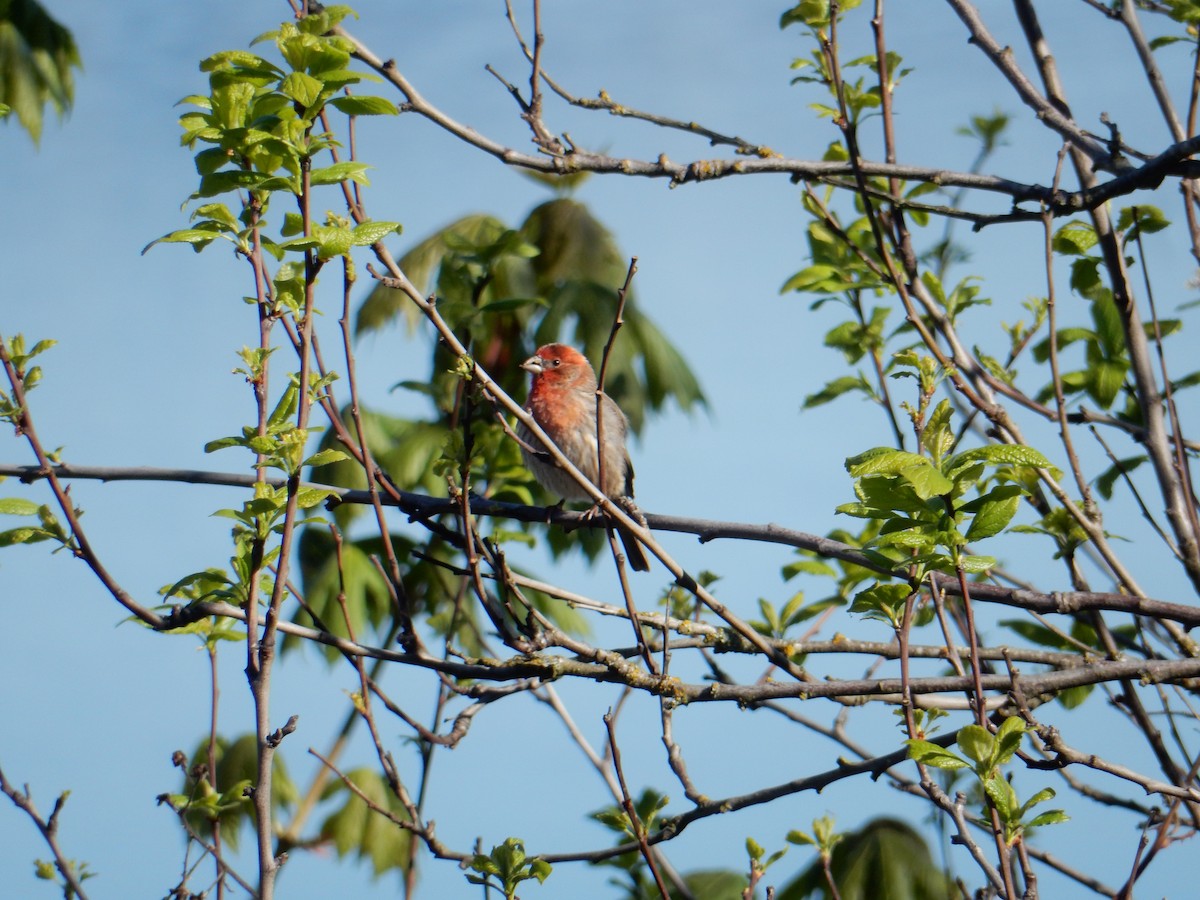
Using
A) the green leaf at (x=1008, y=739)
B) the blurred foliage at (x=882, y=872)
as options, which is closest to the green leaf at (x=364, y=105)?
the green leaf at (x=1008, y=739)

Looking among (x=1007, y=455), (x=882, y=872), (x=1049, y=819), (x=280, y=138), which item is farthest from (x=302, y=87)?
(x=882, y=872)

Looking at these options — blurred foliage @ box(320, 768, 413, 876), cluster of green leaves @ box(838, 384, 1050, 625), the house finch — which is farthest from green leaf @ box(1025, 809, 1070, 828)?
blurred foliage @ box(320, 768, 413, 876)

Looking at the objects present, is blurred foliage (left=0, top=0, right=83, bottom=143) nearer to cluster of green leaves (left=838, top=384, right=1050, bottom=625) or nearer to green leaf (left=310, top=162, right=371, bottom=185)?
green leaf (left=310, top=162, right=371, bottom=185)

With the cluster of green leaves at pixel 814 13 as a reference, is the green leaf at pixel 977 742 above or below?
below

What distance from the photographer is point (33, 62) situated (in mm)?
10391

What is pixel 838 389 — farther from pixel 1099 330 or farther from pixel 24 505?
pixel 24 505

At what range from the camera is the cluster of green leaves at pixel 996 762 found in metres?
2.49

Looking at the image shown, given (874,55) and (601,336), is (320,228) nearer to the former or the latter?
(874,55)

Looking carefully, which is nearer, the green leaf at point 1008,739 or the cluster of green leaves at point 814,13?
the green leaf at point 1008,739

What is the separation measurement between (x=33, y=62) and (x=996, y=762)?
10.7 m

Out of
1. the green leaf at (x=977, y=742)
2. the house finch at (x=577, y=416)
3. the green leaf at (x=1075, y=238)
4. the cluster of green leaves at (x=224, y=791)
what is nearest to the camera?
the green leaf at (x=977, y=742)

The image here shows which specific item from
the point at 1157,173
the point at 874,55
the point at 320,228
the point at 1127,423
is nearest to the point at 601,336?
the point at 874,55

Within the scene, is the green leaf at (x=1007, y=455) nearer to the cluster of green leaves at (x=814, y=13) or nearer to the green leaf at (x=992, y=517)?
the green leaf at (x=992, y=517)

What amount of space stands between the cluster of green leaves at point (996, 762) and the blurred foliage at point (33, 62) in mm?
9666
